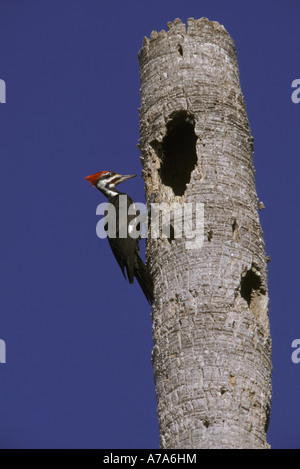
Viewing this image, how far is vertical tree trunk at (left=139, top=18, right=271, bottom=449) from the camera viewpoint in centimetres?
496

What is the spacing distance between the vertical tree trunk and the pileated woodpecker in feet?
0.55

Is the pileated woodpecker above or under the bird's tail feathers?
above

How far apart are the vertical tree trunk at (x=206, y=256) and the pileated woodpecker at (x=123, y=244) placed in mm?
168

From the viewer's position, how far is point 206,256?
5.51m

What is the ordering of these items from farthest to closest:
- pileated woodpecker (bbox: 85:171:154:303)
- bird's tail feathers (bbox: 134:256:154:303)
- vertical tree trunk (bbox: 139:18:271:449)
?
pileated woodpecker (bbox: 85:171:154:303) → bird's tail feathers (bbox: 134:256:154:303) → vertical tree trunk (bbox: 139:18:271:449)

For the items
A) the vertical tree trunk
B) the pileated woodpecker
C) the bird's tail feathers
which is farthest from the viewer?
the pileated woodpecker

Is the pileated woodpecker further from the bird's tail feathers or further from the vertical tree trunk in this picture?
the vertical tree trunk

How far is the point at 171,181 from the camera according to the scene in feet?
21.8

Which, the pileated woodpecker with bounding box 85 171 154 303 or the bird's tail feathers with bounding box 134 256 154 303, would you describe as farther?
the pileated woodpecker with bounding box 85 171 154 303

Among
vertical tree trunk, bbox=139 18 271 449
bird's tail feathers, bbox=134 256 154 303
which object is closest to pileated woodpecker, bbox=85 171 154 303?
bird's tail feathers, bbox=134 256 154 303

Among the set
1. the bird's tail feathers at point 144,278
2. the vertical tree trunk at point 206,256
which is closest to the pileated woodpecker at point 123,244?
the bird's tail feathers at point 144,278

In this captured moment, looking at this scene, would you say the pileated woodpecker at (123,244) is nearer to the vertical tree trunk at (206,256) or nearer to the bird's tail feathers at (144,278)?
the bird's tail feathers at (144,278)

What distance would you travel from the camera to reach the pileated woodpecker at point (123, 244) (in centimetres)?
599
